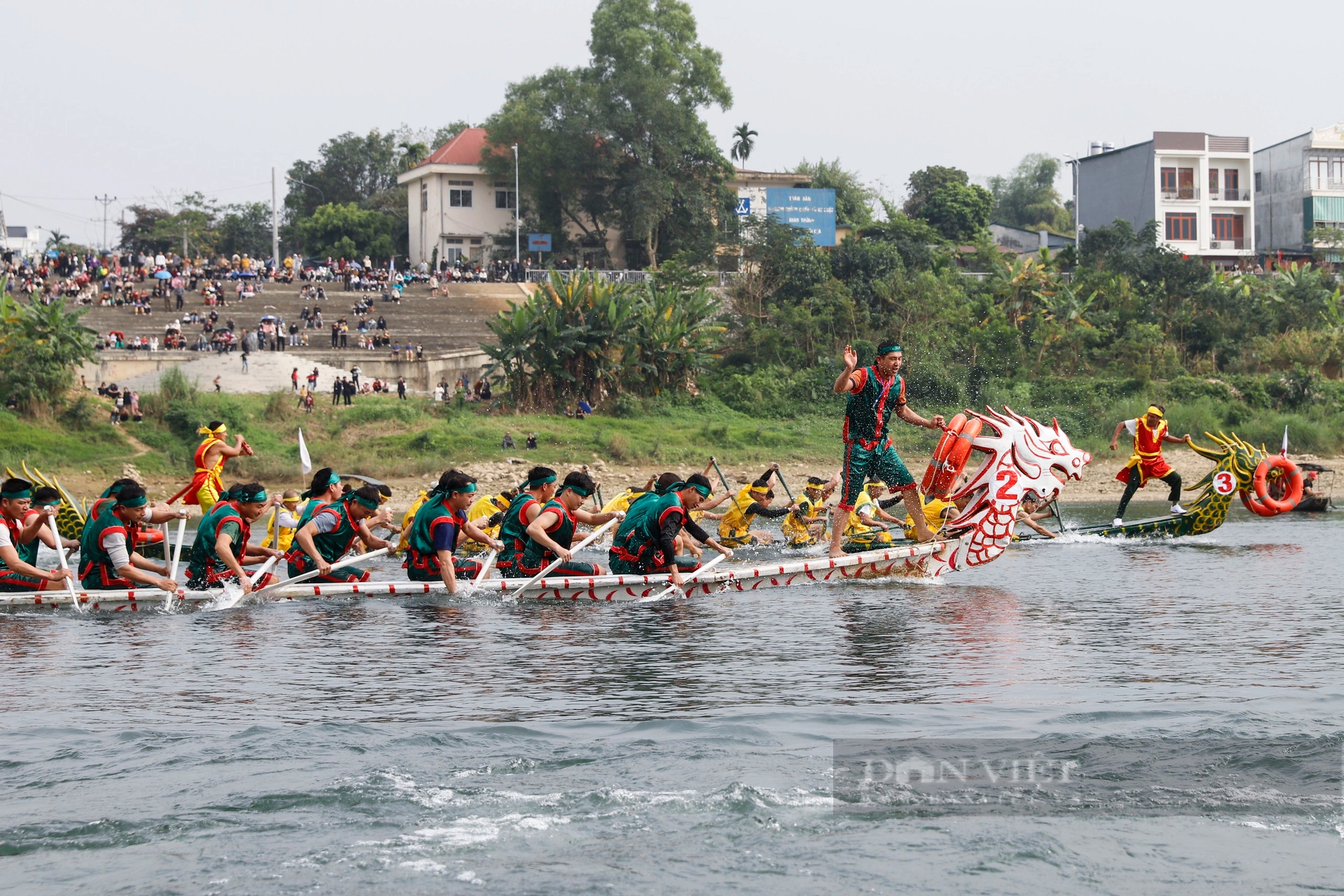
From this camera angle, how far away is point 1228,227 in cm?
6347

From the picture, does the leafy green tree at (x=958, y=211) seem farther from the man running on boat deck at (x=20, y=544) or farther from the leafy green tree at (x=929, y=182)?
the man running on boat deck at (x=20, y=544)

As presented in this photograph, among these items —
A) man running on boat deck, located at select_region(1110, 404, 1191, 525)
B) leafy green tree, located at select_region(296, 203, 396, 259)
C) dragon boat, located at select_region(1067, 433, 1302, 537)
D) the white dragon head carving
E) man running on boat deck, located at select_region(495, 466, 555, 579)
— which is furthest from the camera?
leafy green tree, located at select_region(296, 203, 396, 259)

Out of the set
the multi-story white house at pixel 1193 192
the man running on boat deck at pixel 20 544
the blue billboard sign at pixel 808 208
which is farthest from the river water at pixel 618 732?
the multi-story white house at pixel 1193 192

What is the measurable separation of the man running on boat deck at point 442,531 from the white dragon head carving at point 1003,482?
491 cm

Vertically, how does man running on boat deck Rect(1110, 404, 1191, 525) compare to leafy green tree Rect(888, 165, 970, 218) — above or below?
below

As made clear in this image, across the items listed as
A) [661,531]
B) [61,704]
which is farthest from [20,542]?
→ [661,531]

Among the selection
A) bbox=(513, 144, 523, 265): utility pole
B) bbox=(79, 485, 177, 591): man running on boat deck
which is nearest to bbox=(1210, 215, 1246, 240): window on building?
bbox=(513, 144, 523, 265): utility pole

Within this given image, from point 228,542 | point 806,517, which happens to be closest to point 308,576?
point 228,542

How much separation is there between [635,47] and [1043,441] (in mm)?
44054

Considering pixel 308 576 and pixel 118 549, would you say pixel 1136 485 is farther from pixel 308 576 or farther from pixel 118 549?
pixel 118 549

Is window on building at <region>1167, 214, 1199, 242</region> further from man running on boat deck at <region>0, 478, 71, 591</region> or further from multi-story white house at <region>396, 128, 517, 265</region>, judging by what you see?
man running on boat deck at <region>0, 478, 71, 591</region>

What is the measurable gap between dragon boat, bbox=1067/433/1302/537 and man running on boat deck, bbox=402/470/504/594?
1061 centimetres

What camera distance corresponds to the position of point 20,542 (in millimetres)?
13117

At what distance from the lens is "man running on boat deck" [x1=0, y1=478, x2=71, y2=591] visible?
12.6 m
